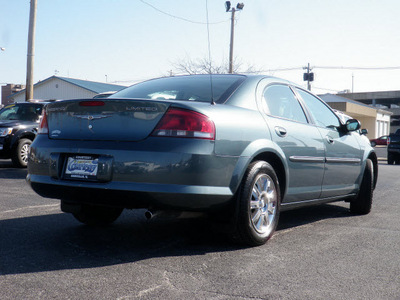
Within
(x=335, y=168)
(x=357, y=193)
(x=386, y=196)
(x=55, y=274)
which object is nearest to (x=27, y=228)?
(x=55, y=274)

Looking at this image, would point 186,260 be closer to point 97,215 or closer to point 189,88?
point 97,215

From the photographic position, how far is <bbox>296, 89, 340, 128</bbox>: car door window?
17.9 ft

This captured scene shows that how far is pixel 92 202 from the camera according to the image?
386cm

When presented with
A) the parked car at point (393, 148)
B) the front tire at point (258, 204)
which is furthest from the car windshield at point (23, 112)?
the parked car at point (393, 148)

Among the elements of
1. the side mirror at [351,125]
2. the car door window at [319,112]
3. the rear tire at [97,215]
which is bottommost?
the rear tire at [97,215]

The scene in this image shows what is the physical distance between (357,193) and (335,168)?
0.86 metres

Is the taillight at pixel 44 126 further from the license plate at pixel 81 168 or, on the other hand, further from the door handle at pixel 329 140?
the door handle at pixel 329 140

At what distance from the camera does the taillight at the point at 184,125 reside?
3725 mm

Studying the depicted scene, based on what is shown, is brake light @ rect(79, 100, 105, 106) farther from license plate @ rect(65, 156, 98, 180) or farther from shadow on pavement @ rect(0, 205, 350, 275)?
shadow on pavement @ rect(0, 205, 350, 275)

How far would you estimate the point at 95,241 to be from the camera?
14.0 ft

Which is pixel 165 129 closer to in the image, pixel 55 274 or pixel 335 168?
pixel 55 274

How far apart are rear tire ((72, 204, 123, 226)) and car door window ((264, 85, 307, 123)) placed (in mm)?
1780

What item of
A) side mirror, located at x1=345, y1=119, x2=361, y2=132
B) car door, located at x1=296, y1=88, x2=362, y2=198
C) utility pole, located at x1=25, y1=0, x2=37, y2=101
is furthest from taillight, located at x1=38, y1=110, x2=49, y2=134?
utility pole, located at x1=25, y1=0, x2=37, y2=101

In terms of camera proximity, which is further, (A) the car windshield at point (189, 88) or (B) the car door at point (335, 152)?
(B) the car door at point (335, 152)
